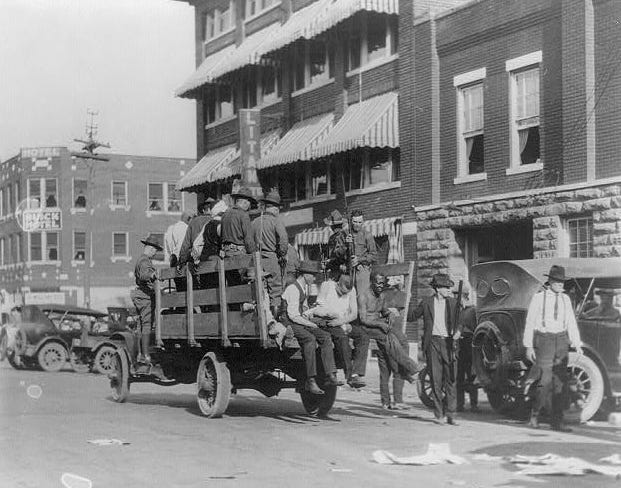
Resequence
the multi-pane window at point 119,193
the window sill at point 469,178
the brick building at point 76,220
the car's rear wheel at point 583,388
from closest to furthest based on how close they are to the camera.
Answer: the car's rear wheel at point 583,388 → the window sill at point 469,178 → the brick building at point 76,220 → the multi-pane window at point 119,193

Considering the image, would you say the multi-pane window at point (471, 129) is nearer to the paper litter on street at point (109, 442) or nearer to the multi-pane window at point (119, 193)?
the paper litter on street at point (109, 442)

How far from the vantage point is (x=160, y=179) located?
5941 cm

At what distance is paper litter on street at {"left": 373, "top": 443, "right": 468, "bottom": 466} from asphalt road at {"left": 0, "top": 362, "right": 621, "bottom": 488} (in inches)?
4.2

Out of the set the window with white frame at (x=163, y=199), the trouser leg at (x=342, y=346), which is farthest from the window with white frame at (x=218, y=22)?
the window with white frame at (x=163, y=199)

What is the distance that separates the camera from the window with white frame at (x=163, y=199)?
5912 cm

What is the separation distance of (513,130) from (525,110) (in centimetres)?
47

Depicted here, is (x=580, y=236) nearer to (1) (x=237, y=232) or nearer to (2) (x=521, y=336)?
(2) (x=521, y=336)

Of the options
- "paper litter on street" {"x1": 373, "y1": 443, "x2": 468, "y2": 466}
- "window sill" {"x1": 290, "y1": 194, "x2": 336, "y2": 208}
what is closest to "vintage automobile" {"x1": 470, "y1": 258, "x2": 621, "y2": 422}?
"paper litter on street" {"x1": 373, "y1": 443, "x2": 468, "y2": 466}

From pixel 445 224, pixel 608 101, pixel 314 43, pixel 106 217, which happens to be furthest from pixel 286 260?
pixel 106 217

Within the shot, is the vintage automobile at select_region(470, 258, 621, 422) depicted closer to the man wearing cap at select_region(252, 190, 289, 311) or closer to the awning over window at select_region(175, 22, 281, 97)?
the man wearing cap at select_region(252, 190, 289, 311)

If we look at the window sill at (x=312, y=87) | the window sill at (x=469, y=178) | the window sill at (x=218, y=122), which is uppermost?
the window sill at (x=312, y=87)

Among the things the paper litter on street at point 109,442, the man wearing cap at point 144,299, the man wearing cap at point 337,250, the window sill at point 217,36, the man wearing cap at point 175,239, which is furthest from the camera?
the window sill at point 217,36

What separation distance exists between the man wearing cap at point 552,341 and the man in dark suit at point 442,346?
0.96 meters

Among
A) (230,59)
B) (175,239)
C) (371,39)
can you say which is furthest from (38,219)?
(175,239)
